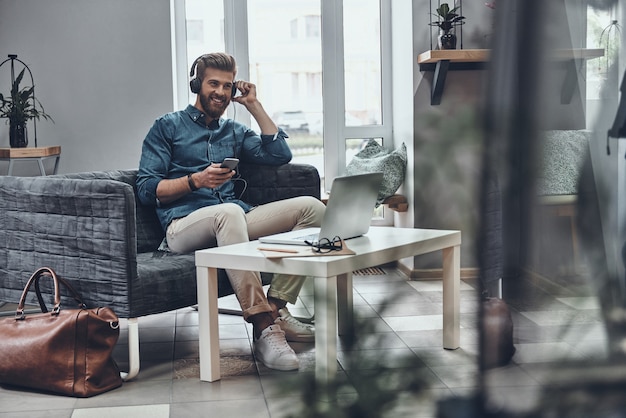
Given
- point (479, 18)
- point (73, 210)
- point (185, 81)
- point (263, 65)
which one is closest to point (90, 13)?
point (185, 81)

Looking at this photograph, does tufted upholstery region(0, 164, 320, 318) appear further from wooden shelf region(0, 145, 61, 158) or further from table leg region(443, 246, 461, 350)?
table leg region(443, 246, 461, 350)

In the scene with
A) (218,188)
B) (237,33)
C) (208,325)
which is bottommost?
(208,325)

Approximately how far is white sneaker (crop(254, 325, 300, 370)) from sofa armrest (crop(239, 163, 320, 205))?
0.78 metres

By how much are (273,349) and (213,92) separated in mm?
1191

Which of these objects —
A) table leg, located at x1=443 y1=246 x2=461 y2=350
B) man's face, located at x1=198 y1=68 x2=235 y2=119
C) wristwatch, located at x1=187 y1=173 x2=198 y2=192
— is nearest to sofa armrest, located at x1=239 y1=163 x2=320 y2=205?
man's face, located at x1=198 y1=68 x2=235 y2=119

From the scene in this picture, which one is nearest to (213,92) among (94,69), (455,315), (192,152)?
(192,152)

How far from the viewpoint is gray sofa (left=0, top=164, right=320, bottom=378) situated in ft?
8.68

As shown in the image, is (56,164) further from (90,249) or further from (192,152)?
(90,249)

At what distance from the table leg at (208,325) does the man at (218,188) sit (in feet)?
0.65

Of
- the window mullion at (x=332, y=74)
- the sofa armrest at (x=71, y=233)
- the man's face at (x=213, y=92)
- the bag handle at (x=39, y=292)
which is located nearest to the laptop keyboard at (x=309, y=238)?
the sofa armrest at (x=71, y=233)

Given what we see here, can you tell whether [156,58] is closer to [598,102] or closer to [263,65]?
[263,65]

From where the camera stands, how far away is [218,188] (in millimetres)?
3412

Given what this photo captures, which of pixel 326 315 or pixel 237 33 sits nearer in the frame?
pixel 326 315

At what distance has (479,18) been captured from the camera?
0.30 meters
